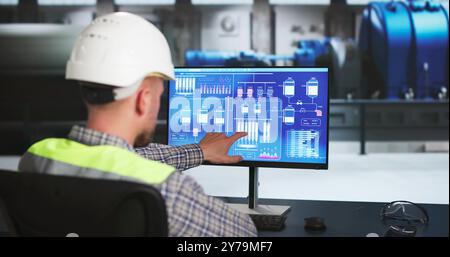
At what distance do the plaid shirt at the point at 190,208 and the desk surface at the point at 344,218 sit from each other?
446mm

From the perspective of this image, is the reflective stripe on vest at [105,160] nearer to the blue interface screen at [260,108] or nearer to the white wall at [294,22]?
the blue interface screen at [260,108]

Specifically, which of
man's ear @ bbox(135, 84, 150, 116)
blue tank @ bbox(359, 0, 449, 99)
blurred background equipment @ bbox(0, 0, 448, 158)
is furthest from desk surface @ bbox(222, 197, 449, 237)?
blue tank @ bbox(359, 0, 449, 99)

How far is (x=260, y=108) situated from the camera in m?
1.61


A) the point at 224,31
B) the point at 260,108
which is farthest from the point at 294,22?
the point at 260,108

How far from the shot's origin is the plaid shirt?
0.85 metres

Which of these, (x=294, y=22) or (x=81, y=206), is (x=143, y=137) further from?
(x=294, y=22)

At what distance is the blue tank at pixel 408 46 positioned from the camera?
7.35 metres

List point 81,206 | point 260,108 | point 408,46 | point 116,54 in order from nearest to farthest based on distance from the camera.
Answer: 1. point 81,206
2. point 116,54
3. point 260,108
4. point 408,46

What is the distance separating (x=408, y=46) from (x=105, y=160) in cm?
712

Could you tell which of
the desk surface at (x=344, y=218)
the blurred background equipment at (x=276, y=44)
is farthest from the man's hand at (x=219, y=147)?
the blurred background equipment at (x=276, y=44)

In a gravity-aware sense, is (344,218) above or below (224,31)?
below

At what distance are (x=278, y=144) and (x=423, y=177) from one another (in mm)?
4066

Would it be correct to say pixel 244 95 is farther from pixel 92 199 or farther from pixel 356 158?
pixel 356 158

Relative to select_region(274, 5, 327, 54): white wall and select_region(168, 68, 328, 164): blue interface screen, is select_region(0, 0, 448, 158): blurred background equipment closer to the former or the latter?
select_region(274, 5, 327, 54): white wall
